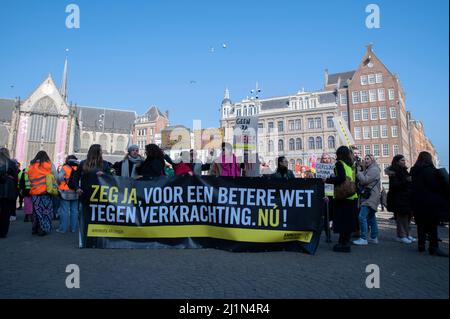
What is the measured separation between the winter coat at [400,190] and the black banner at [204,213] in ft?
8.43

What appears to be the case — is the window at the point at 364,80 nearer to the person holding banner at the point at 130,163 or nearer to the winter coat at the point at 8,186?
the person holding banner at the point at 130,163

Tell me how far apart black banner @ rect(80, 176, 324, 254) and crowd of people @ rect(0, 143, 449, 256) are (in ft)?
1.46

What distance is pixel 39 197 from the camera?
25.7 ft

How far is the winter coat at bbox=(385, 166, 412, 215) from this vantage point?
23.9ft

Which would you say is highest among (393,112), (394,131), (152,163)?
(393,112)

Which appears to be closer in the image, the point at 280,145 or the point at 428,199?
the point at 428,199

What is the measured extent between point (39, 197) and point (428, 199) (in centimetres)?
918

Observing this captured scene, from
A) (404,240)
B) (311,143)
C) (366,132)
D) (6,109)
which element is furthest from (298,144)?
(6,109)

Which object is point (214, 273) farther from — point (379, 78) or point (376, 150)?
point (379, 78)

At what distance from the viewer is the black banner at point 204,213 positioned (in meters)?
6.10

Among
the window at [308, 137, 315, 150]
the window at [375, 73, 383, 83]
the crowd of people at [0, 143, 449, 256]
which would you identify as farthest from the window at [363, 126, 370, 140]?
the crowd of people at [0, 143, 449, 256]

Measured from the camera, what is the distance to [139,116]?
81250 millimetres

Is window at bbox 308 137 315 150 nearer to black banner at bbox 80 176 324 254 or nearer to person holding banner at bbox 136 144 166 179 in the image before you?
black banner at bbox 80 176 324 254
